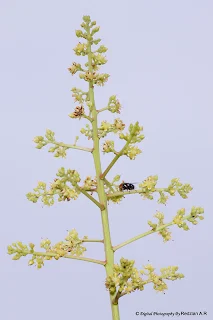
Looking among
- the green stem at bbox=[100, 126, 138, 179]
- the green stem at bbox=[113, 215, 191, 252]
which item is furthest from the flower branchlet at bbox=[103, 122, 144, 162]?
the green stem at bbox=[113, 215, 191, 252]

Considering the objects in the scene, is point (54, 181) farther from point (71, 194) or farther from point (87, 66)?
point (87, 66)

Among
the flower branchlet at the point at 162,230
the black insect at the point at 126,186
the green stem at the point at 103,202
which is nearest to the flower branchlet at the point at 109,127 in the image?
the green stem at the point at 103,202

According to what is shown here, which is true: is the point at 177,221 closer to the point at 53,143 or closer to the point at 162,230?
the point at 162,230

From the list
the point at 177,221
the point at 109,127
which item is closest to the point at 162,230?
the point at 177,221

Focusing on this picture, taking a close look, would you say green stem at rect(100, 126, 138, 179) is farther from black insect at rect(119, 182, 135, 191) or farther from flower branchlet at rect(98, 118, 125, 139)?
flower branchlet at rect(98, 118, 125, 139)

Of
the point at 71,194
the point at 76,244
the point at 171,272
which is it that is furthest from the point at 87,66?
the point at 171,272

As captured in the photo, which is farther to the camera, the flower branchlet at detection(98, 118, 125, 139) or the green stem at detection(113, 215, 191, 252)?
the flower branchlet at detection(98, 118, 125, 139)
